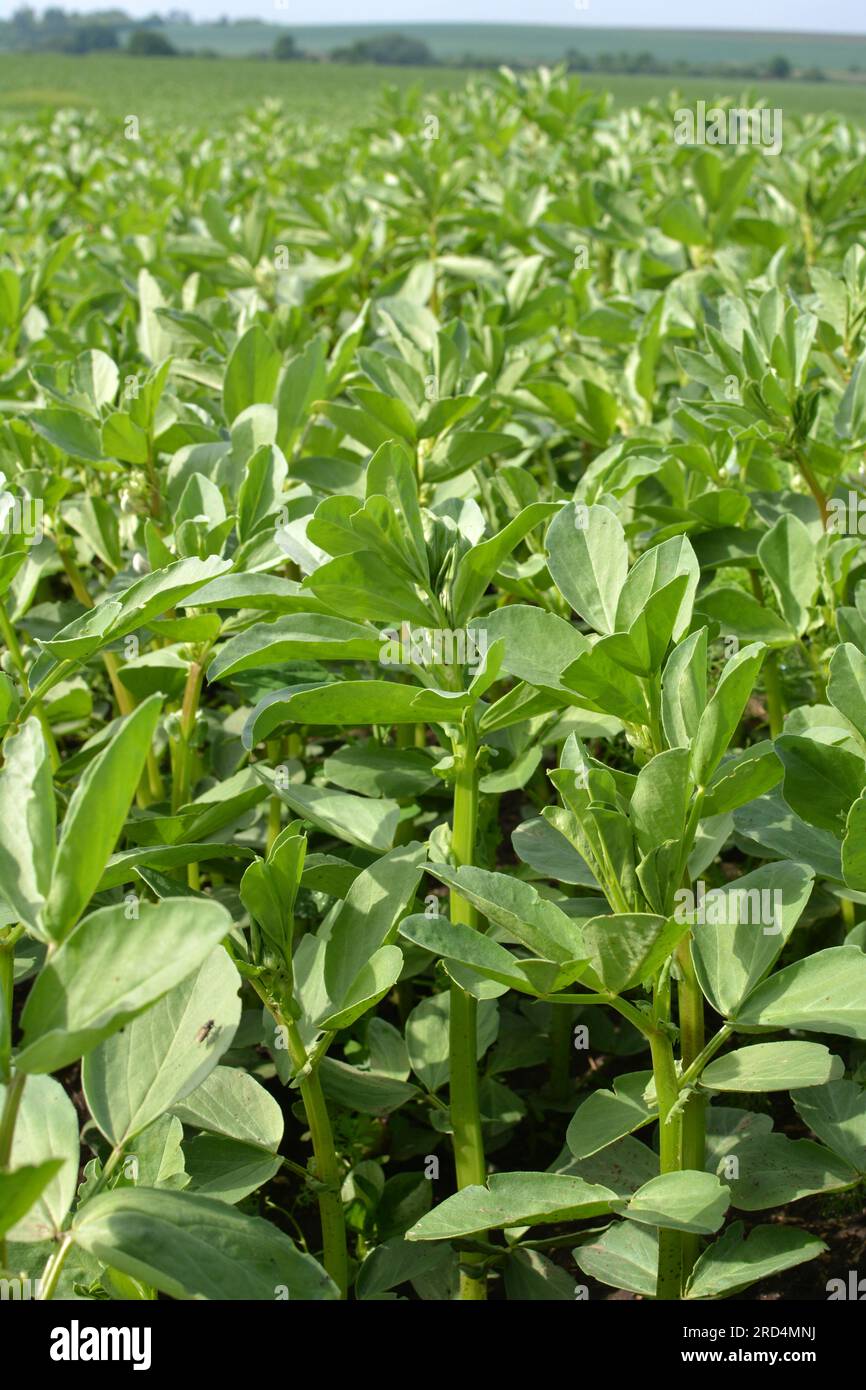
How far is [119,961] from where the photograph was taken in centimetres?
75

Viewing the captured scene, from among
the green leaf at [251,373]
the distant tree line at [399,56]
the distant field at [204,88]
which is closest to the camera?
the green leaf at [251,373]

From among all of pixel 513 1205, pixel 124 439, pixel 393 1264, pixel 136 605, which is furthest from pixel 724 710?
pixel 124 439

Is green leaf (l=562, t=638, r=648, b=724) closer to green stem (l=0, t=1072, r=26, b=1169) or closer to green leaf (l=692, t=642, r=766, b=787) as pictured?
green leaf (l=692, t=642, r=766, b=787)

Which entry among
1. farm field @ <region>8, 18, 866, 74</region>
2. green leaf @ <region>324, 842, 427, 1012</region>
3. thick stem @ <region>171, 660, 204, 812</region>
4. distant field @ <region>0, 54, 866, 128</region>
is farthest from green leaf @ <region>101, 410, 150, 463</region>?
farm field @ <region>8, 18, 866, 74</region>

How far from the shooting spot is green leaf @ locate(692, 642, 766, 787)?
35.3 inches

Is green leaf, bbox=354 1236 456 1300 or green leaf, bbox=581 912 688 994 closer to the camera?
green leaf, bbox=581 912 688 994

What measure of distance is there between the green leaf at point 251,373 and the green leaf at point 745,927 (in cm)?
96

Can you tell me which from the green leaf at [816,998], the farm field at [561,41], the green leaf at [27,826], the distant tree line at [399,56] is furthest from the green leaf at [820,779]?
the farm field at [561,41]

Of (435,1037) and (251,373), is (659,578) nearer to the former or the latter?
(435,1037)

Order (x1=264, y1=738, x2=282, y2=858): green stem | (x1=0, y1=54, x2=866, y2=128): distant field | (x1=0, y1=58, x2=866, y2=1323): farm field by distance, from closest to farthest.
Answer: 1. (x1=0, y1=58, x2=866, y2=1323): farm field
2. (x1=264, y1=738, x2=282, y2=858): green stem
3. (x1=0, y1=54, x2=866, y2=128): distant field

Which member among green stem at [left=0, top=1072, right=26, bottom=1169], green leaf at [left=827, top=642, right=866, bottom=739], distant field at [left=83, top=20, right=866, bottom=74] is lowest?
green stem at [left=0, top=1072, right=26, bottom=1169]

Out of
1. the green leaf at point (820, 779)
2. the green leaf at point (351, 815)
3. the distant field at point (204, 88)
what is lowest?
the green leaf at point (351, 815)

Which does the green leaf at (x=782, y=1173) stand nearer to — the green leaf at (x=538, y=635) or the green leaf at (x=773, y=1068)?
the green leaf at (x=773, y=1068)

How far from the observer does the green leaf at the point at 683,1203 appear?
904 mm
